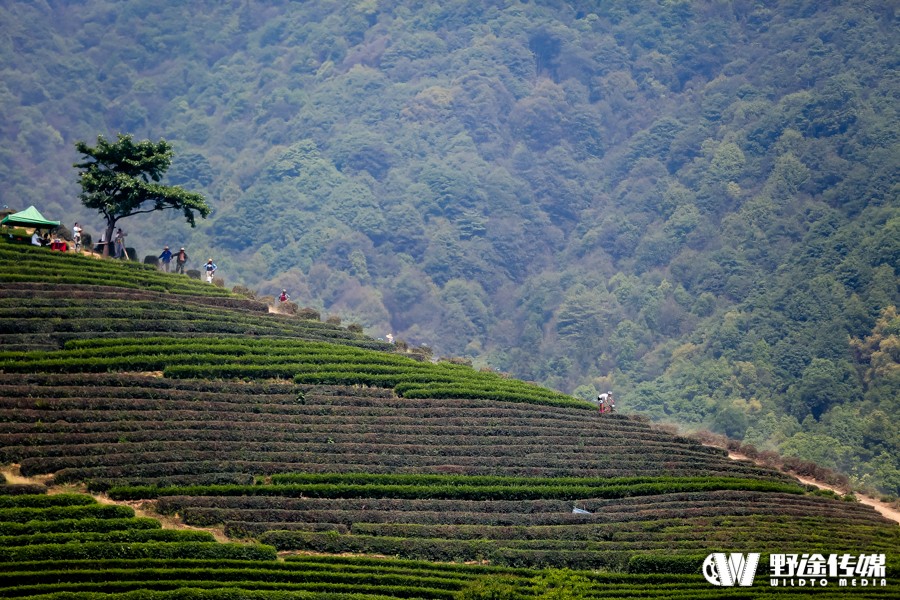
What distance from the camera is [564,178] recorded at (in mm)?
179750

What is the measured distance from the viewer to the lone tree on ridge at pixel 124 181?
241ft

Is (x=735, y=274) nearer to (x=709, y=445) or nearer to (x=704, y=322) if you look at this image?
(x=704, y=322)

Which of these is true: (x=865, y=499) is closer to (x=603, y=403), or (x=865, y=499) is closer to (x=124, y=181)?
(x=603, y=403)

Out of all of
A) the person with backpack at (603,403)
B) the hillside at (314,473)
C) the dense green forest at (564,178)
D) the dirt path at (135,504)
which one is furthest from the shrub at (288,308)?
the dense green forest at (564,178)

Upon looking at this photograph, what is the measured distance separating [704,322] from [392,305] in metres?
37.6

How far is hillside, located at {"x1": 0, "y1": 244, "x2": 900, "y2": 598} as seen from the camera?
153ft

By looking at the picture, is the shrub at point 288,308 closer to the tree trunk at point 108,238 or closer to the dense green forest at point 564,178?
the tree trunk at point 108,238

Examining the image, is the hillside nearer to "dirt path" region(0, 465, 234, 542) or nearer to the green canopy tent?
"dirt path" region(0, 465, 234, 542)

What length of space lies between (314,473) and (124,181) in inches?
1015

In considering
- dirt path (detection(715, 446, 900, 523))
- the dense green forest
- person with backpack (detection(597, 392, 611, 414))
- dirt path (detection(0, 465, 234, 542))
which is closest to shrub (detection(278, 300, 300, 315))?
person with backpack (detection(597, 392, 611, 414))

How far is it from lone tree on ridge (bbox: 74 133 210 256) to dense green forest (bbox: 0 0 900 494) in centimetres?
5718

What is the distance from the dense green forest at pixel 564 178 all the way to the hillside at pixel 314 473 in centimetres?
5105

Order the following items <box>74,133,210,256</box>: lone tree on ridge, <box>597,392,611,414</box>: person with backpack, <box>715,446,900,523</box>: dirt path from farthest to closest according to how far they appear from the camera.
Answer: <box>74,133,210,256</box>: lone tree on ridge
<box>597,392,611,414</box>: person with backpack
<box>715,446,900,523</box>: dirt path

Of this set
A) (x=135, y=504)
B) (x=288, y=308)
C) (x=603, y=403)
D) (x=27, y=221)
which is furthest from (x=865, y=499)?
(x=27, y=221)
